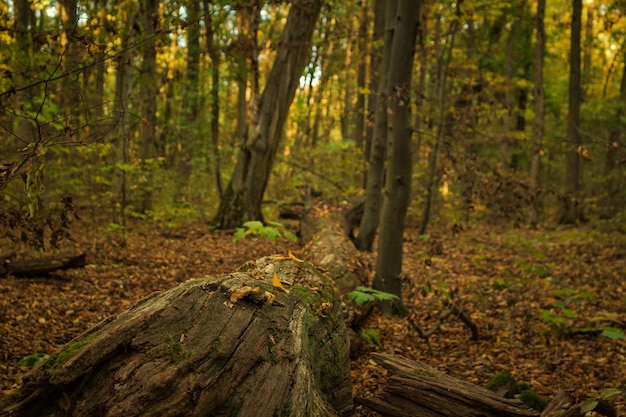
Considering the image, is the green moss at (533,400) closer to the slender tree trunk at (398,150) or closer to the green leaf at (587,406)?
the green leaf at (587,406)

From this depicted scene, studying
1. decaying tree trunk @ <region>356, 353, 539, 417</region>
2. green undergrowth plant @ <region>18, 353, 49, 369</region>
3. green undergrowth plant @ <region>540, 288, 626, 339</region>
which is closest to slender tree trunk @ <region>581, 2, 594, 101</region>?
green undergrowth plant @ <region>540, 288, 626, 339</region>

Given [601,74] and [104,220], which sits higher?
[601,74]

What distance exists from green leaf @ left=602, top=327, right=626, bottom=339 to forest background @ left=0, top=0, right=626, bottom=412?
1.72 m

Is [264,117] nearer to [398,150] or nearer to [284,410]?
[398,150]

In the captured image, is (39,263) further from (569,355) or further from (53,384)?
(569,355)

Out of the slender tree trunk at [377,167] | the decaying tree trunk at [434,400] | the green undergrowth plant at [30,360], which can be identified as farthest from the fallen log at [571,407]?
the slender tree trunk at [377,167]

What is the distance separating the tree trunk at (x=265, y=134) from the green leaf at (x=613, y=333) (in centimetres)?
763

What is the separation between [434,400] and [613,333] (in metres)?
3.87

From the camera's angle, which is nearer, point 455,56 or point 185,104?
point 455,56

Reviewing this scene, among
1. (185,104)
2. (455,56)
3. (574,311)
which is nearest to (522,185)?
(574,311)

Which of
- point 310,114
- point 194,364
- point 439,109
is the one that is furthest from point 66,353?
point 310,114

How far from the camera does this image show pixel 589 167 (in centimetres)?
2269

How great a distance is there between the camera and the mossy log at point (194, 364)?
2.67m

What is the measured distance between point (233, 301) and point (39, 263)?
473 centimetres
